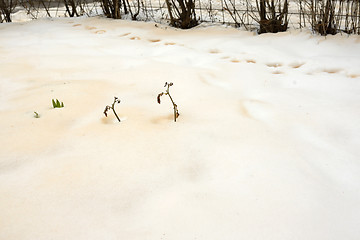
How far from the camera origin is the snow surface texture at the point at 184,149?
101 cm

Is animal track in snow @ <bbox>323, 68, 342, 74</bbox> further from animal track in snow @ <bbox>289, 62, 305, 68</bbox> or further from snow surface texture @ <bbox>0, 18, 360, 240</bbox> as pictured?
animal track in snow @ <bbox>289, 62, 305, 68</bbox>

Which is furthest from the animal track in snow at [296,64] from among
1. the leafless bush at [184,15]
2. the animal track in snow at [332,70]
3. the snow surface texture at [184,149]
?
the leafless bush at [184,15]

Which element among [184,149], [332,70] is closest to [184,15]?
[332,70]

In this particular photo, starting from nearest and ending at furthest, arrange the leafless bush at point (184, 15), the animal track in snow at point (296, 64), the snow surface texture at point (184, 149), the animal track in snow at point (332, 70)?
the snow surface texture at point (184, 149), the animal track in snow at point (332, 70), the animal track in snow at point (296, 64), the leafless bush at point (184, 15)

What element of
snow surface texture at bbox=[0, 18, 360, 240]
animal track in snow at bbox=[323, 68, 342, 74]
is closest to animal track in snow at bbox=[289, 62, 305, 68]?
snow surface texture at bbox=[0, 18, 360, 240]

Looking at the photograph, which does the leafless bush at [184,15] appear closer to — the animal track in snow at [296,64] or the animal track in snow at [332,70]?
the animal track in snow at [296,64]

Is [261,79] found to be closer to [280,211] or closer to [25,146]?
[280,211]

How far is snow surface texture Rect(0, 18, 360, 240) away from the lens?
3.32ft

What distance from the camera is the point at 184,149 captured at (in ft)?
4.45

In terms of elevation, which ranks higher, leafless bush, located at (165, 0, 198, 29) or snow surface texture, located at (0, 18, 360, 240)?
leafless bush, located at (165, 0, 198, 29)

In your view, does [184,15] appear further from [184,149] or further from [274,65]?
[184,149]

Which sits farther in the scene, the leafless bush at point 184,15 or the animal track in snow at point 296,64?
the leafless bush at point 184,15

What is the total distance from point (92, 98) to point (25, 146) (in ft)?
1.84

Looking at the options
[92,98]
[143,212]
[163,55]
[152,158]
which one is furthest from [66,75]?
[143,212]
